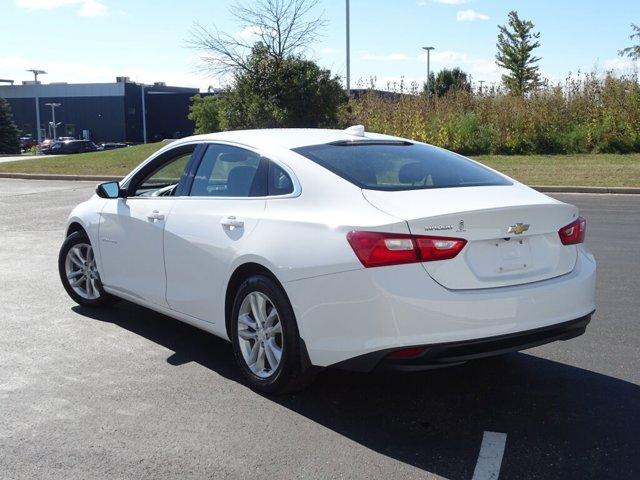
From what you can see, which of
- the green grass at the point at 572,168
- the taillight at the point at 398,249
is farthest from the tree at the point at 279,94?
the taillight at the point at 398,249

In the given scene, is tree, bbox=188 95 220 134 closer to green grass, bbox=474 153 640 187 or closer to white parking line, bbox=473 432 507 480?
green grass, bbox=474 153 640 187

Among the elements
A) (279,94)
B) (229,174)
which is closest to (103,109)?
(279,94)

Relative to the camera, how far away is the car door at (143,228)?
556cm

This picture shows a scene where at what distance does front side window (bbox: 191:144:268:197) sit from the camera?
4945 mm

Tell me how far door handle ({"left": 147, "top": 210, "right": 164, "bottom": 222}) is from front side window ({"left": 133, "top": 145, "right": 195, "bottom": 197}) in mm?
225

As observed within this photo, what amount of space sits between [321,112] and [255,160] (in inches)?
822

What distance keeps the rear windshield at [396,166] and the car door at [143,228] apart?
1295 mm

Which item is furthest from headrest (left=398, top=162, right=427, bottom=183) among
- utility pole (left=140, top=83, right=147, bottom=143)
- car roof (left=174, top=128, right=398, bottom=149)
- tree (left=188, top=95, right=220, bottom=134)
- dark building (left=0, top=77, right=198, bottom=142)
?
dark building (left=0, top=77, right=198, bottom=142)

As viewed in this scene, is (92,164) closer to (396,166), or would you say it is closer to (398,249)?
(396,166)

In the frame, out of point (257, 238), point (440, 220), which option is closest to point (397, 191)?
point (440, 220)

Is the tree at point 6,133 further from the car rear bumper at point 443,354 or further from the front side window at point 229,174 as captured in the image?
the car rear bumper at point 443,354

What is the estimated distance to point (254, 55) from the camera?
2555 cm

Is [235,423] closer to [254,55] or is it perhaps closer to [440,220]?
[440,220]

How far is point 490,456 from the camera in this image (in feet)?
12.3
